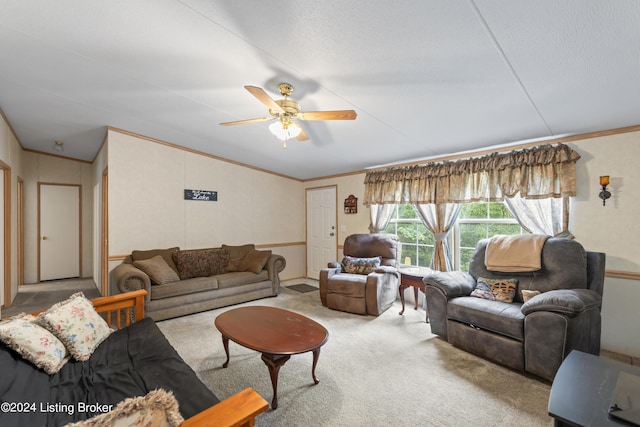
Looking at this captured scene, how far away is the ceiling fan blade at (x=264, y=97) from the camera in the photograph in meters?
1.93

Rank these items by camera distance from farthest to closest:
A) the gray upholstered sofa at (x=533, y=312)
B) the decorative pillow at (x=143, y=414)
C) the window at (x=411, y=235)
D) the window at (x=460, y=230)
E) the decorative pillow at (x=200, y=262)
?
the window at (x=411, y=235), the decorative pillow at (x=200, y=262), the window at (x=460, y=230), the gray upholstered sofa at (x=533, y=312), the decorative pillow at (x=143, y=414)

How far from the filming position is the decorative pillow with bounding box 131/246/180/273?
3.90 m

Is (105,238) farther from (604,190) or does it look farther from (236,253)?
(604,190)

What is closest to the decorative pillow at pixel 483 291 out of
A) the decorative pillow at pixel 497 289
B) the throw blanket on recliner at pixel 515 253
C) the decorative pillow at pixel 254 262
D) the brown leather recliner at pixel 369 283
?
the decorative pillow at pixel 497 289

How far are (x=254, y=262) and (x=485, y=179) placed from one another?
3564 millimetres

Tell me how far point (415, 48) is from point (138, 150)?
403 cm

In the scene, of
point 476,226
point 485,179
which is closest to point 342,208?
point 476,226

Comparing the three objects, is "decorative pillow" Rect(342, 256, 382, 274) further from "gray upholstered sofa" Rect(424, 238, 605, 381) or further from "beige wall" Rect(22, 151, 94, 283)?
"beige wall" Rect(22, 151, 94, 283)

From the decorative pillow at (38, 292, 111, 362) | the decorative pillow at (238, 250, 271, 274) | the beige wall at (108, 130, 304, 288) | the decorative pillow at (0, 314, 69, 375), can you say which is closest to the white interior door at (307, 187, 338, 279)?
the beige wall at (108, 130, 304, 288)

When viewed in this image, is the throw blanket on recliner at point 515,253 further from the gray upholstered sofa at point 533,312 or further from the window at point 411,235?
the window at point 411,235

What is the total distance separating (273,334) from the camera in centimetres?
216

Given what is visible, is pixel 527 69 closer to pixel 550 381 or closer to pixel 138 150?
pixel 550 381

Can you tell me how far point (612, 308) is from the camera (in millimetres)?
2736

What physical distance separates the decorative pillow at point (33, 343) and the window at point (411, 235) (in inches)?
159
